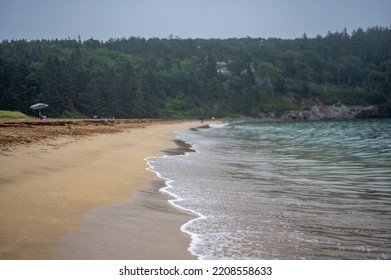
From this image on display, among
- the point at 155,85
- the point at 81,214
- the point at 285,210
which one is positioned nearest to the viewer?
the point at 81,214

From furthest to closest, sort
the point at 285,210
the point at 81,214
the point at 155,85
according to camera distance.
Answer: the point at 155,85 < the point at 285,210 < the point at 81,214

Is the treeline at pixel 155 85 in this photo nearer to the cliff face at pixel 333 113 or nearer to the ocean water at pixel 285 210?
the cliff face at pixel 333 113

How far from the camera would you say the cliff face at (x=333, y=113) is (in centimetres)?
16157

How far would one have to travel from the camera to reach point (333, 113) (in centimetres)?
Result: 16725

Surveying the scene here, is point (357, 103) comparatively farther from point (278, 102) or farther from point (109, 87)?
point (109, 87)

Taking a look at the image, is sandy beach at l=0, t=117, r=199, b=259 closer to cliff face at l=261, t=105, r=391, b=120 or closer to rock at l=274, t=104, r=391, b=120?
cliff face at l=261, t=105, r=391, b=120

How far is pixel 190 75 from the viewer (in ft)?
580

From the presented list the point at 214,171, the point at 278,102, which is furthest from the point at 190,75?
the point at 214,171

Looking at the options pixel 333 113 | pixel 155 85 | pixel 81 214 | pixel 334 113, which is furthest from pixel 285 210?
pixel 334 113

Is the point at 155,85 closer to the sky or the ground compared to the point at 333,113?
closer to the sky

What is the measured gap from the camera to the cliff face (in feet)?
530

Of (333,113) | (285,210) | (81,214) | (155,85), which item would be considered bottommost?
(333,113)

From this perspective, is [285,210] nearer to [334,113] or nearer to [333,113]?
[333,113]

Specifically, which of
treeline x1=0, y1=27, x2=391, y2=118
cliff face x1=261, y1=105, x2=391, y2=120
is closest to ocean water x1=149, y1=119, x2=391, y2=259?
treeline x1=0, y1=27, x2=391, y2=118
